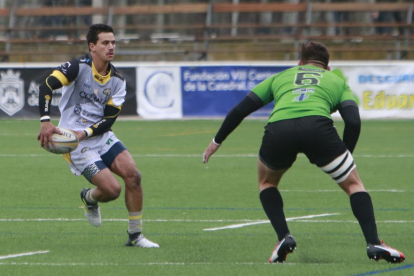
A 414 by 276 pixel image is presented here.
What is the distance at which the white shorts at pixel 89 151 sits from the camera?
7230 millimetres

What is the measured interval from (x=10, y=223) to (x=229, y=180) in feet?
14.4

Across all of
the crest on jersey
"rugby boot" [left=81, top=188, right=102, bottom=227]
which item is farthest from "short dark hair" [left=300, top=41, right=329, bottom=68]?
the crest on jersey

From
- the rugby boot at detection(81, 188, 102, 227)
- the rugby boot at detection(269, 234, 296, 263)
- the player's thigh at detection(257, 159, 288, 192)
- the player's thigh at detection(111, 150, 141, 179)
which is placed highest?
the player's thigh at detection(257, 159, 288, 192)

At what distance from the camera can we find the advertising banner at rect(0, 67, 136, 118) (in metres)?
24.2

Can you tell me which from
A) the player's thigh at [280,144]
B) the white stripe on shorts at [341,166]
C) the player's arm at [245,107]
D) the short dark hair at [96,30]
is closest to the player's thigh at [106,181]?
the short dark hair at [96,30]

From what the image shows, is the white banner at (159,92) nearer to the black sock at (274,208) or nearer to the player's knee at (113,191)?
the player's knee at (113,191)

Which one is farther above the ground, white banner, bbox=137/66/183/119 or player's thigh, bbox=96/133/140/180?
player's thigh, bbox=96/133/140/180

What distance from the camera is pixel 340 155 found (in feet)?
20.3

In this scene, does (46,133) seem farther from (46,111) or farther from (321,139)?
(321,139)

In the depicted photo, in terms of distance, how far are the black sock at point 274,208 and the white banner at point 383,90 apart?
56.6ft

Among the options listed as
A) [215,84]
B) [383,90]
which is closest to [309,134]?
[383,90]

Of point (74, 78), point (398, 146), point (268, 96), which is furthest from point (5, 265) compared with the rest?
point (398, 146)

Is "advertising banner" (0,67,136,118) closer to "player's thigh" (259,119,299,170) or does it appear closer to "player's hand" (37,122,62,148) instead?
"player's hand" (37,122,62,148)

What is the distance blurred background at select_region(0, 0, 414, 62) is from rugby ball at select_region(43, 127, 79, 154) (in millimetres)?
21534
